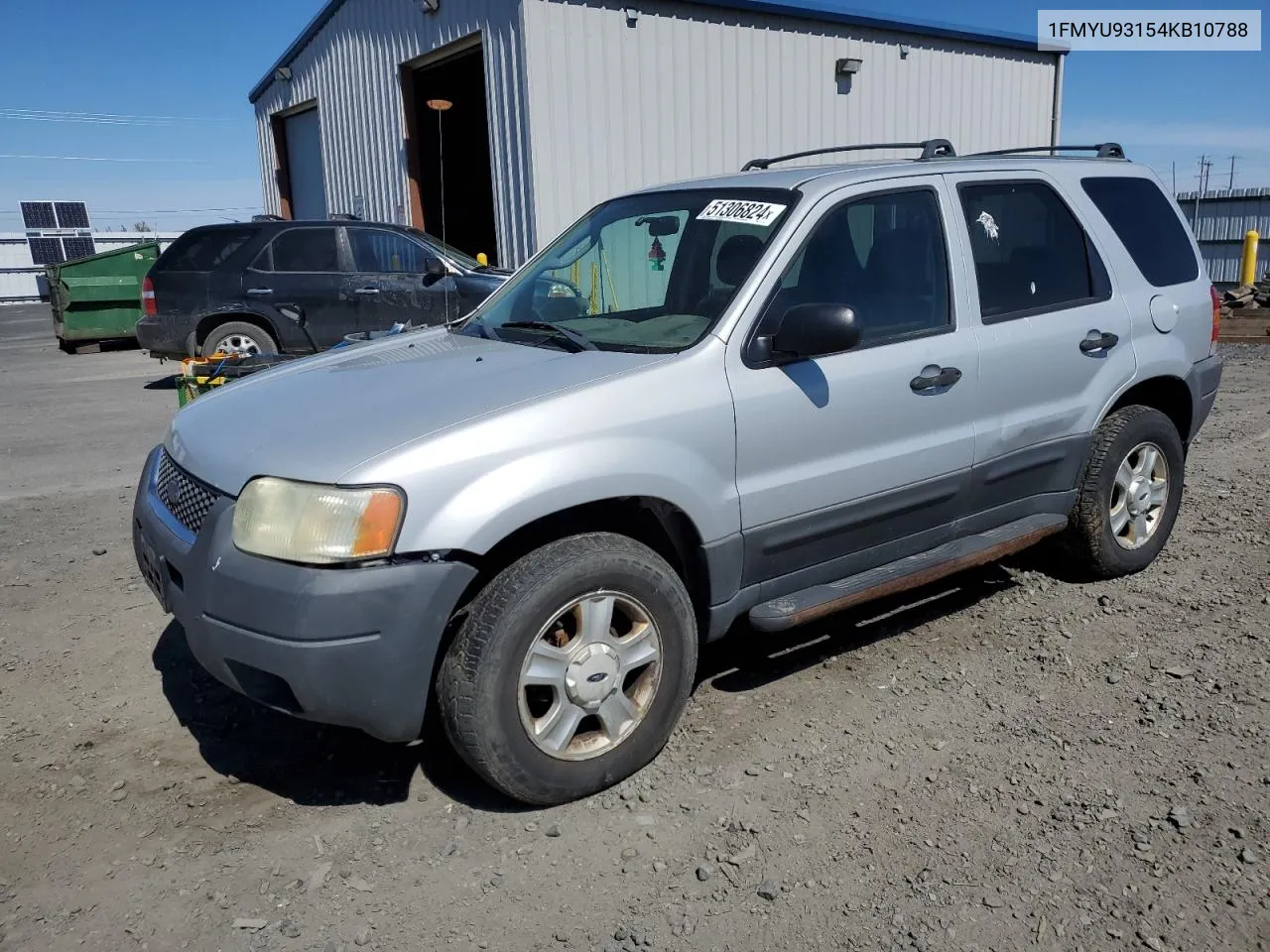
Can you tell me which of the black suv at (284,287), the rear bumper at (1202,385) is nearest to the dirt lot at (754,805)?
the rear bumper at (1202,385)

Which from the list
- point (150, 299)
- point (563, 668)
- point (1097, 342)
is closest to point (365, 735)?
point (563, 668)

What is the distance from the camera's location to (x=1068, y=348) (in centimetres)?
423

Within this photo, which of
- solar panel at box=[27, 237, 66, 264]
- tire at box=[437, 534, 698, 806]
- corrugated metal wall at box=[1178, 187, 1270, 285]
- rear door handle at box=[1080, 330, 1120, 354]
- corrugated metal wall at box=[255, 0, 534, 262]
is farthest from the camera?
solar panel at box=[27, 237, 66, 264]

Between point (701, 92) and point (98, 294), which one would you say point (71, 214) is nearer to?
point (98, 294)

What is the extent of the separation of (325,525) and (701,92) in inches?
439

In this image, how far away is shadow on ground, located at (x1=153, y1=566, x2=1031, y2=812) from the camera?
3.28 m

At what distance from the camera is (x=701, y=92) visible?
1269cm

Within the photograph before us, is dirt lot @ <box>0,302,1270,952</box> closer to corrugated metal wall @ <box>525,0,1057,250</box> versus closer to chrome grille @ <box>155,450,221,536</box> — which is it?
chrome grille @ <box>155,450,221,536</box>

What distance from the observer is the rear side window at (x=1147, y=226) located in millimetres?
4602

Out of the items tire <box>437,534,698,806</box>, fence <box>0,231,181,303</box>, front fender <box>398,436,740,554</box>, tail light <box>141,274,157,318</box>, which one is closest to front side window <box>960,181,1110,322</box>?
front fender <box>398,436,740,554</box>

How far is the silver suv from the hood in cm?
2

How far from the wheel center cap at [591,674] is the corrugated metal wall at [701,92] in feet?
30.6

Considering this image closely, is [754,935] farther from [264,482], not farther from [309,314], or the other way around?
[309,314]

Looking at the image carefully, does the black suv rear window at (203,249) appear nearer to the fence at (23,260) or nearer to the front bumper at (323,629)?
the front bumper at (323,629)
